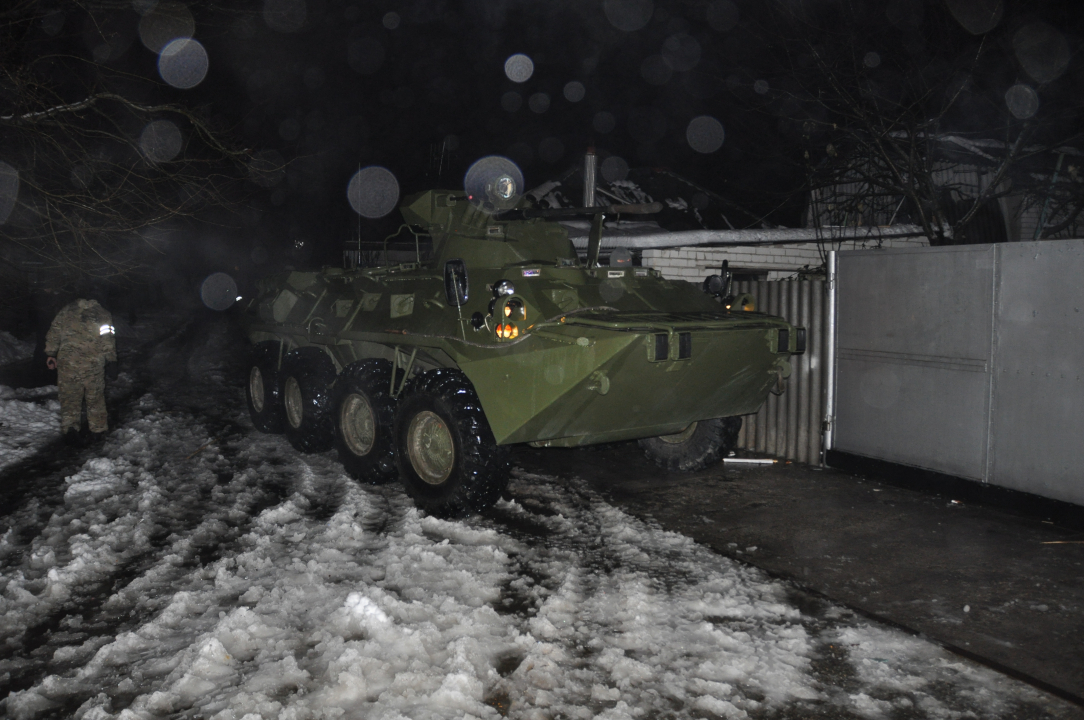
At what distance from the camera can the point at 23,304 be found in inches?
739

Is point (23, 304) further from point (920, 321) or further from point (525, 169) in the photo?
point (920, 321)

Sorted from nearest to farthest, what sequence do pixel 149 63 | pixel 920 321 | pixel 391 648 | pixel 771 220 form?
pixel 391 648 < pixel 920 321 < pixel 149 63 < pixel 771 220

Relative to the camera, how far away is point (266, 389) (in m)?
9.18

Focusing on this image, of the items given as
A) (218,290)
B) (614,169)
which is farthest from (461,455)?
(218,290)

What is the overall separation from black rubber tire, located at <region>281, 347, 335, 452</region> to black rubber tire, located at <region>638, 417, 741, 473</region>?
3.32 meters

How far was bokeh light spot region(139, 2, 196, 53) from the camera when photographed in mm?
8375

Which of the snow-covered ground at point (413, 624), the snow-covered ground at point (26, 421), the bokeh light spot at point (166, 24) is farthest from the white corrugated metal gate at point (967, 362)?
the snow-covered ground at point (26, 421)

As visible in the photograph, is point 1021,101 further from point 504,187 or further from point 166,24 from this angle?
point 166,24

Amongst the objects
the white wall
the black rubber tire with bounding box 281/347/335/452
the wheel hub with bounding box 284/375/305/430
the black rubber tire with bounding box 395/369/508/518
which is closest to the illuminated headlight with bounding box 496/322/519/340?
the black rubber tire with bounding box 395/369/508/518

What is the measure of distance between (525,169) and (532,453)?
36.9 feet

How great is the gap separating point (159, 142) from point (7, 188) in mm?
1534

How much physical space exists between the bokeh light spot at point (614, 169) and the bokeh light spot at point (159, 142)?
796 cm

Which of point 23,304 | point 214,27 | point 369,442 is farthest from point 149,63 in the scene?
point 23,304

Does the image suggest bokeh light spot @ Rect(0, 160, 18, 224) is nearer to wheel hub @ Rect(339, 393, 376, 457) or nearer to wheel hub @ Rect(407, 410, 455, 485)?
wheel hub @ Rect(339, 393, 376, 457)
